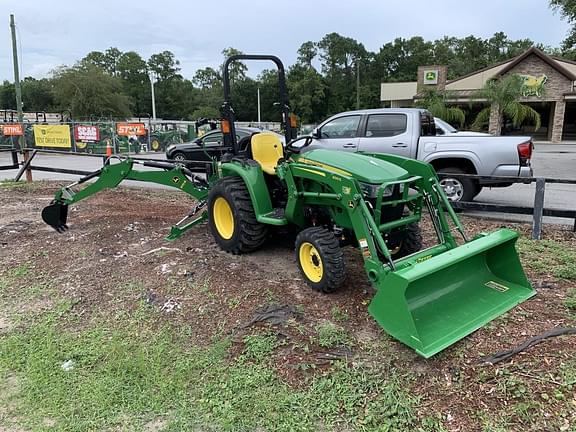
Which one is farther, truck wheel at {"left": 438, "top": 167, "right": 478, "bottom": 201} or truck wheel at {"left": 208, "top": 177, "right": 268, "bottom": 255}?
truck wheel at {"left": 438, "top": 167, "right": 478, "bottom": 201}

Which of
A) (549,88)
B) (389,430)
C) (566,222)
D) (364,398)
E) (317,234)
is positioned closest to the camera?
(389,430)

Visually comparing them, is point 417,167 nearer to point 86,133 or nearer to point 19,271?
point 19,271

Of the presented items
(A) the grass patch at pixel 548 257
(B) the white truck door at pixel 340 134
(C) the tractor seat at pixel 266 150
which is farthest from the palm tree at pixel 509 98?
(C) the tractor seat at pixel 266 150

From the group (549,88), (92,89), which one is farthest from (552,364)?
(92,89)

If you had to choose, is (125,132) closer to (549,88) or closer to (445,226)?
(445,226)

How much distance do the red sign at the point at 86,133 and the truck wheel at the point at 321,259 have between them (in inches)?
827

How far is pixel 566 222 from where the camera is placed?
22.2 ft

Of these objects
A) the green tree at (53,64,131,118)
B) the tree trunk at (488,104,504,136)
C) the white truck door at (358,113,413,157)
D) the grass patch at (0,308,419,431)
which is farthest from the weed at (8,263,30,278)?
the green tree at (53,64,131,118)

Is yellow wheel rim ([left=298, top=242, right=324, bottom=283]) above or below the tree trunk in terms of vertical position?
below

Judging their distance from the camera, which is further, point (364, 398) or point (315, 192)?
point (315, 192)

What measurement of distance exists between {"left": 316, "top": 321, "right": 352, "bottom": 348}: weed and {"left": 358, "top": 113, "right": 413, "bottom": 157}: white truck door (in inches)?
205

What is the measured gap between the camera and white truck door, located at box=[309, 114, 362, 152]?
8516 millimetres

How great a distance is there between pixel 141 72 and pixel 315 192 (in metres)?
79.9

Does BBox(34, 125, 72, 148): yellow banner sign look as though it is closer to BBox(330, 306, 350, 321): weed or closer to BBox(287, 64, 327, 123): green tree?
BBox(330, 306, 350, 321): weed
